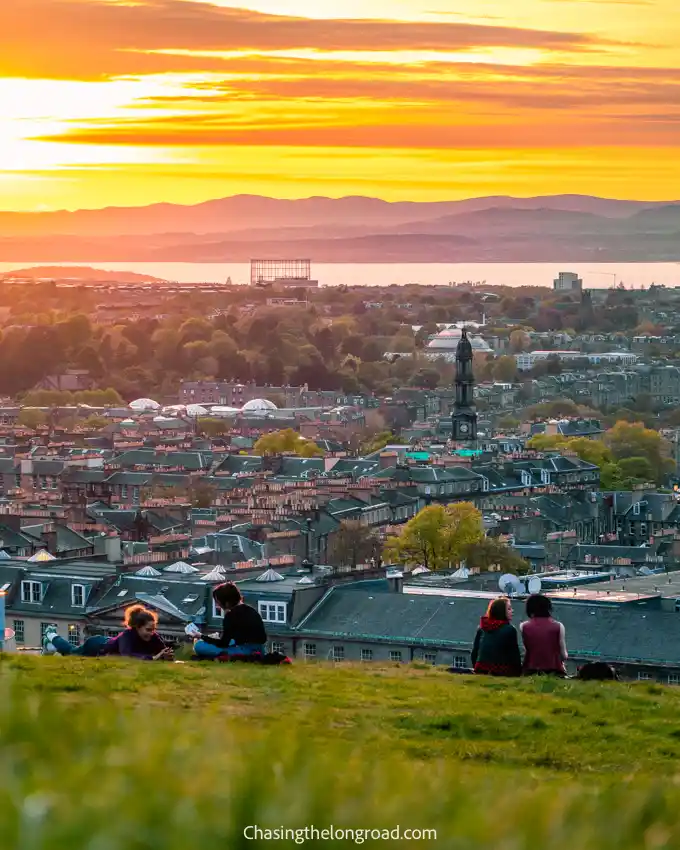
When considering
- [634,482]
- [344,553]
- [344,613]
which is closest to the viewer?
[344,613]

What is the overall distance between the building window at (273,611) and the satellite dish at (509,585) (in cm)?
379

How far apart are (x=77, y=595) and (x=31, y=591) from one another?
103 cm

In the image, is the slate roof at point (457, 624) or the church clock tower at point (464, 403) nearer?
the slate roof at point (457, 624)

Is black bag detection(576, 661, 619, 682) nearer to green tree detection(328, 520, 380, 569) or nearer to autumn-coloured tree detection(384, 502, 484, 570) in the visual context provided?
autumn-coloured tree detection(384, 502, 484, 570)

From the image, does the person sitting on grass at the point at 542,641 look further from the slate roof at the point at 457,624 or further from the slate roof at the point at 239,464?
the slate roof at the point at 239,464

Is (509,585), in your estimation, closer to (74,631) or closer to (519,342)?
(74,631)

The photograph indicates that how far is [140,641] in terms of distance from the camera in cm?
1077

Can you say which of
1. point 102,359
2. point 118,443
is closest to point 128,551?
point 118,443

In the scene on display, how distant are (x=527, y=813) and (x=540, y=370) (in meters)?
146

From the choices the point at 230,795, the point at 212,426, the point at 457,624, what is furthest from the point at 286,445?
the point at 230,795

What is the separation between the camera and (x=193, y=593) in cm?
3412

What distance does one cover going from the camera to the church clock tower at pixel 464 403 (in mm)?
81750

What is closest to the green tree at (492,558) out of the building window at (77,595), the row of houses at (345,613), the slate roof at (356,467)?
the row of houses at (345,613)

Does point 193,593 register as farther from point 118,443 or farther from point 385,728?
point 118,443
